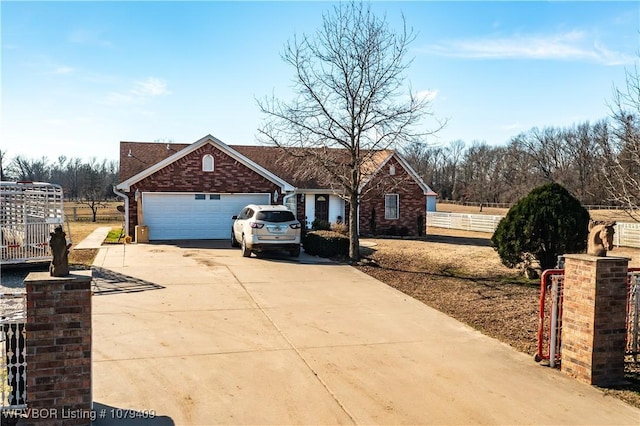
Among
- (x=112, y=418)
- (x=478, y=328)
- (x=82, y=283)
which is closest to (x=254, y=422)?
(x=112, y=418)

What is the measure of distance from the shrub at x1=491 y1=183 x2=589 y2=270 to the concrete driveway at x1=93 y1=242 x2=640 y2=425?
3214 millimetres

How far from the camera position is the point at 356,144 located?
14938 millimetres

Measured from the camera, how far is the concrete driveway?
15.9 ft

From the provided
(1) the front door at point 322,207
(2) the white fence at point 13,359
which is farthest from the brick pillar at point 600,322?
(1) the front door at point 322,207

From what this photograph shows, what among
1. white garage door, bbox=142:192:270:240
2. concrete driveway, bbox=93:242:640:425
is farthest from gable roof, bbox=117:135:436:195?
concrete driveway, bbox=93:242:640:425

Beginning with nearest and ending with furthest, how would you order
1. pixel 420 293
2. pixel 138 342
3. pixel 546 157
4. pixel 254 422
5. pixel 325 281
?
pixel 254 422 < pixel 138 342 < pixel 420 293 < pixel 325 281 < pixel 546 157

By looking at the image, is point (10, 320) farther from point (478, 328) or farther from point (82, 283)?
point (478, 328)

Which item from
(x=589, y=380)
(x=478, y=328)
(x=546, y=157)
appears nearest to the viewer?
(x=589, y=380)

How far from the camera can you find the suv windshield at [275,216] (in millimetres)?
15297

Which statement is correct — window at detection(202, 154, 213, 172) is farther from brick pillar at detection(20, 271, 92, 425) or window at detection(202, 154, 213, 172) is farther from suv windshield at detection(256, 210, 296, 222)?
brick pillar at detection(20, 271, 92, 425)

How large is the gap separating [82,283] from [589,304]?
5.35 m

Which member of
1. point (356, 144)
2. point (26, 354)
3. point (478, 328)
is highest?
point (356, 144)

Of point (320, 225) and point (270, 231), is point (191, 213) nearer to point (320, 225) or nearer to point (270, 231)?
point (320, 225)

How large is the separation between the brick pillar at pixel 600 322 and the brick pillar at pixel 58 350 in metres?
5.24
